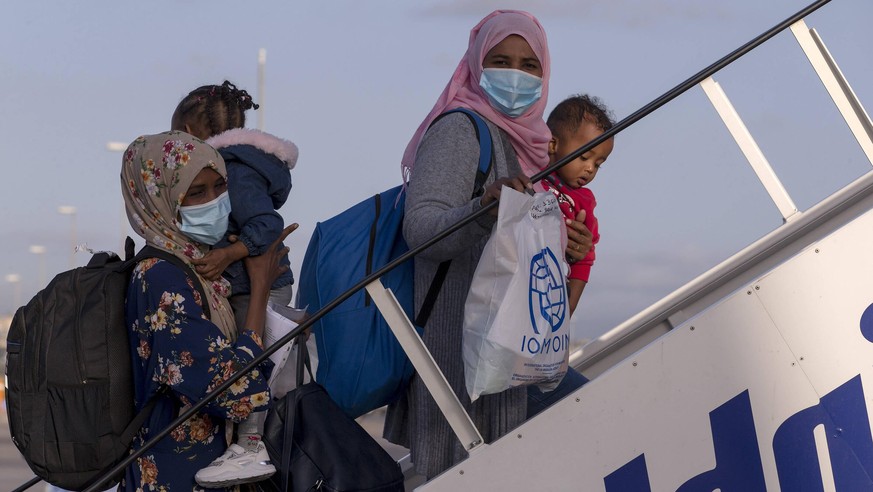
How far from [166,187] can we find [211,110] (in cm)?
89

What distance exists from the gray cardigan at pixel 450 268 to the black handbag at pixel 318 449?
0.16 meters

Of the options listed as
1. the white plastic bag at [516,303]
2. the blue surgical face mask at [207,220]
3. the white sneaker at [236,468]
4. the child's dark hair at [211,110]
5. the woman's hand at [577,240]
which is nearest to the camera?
the white plastic bag at [516,303]

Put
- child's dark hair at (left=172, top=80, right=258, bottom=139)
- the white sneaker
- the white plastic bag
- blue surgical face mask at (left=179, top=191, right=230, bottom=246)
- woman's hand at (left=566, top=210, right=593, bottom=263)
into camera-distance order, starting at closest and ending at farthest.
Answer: the white plastic bag
the white sneaker
blue surgical face mask at (left=179, top=191, right=230, bottom=246)
woman's hand at (left=566, top=210, right=593, bottom=263)
child's dark hair at (left=172, top=80, right=258, bottom=139)

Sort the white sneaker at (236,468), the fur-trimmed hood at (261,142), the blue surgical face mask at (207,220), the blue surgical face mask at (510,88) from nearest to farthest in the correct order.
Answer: the white sneaker at (236,468) → the blue surgical face mask at (207,220) → the blue surgical face mask at (510,88) → the fur-trimmed hood at (261,142)

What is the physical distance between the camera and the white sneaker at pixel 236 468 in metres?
3.02

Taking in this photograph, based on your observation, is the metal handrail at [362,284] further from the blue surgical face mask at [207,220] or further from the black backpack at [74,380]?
the blue surgical face mask at [207,220]

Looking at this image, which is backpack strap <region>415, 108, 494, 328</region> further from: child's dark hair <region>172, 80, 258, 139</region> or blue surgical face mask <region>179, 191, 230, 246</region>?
child's dark hair <region>172, 80, 258, 139</region>

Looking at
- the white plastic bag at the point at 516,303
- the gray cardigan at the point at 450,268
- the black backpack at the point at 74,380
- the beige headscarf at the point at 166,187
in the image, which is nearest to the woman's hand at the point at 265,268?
the beige headscarf at the point at 166,187

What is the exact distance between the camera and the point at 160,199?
3.11 metres

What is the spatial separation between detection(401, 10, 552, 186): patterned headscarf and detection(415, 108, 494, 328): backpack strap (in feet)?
0.28

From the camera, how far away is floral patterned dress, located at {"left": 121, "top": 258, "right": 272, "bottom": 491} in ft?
9.67

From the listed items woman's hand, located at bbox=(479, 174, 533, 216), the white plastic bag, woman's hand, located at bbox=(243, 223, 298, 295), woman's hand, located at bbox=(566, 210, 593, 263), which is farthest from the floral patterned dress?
woman's hand, located at bbox=(566, 210, 593, 263)

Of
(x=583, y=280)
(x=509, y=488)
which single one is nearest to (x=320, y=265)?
(x=509, y=488)

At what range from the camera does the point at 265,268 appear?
3.36m
